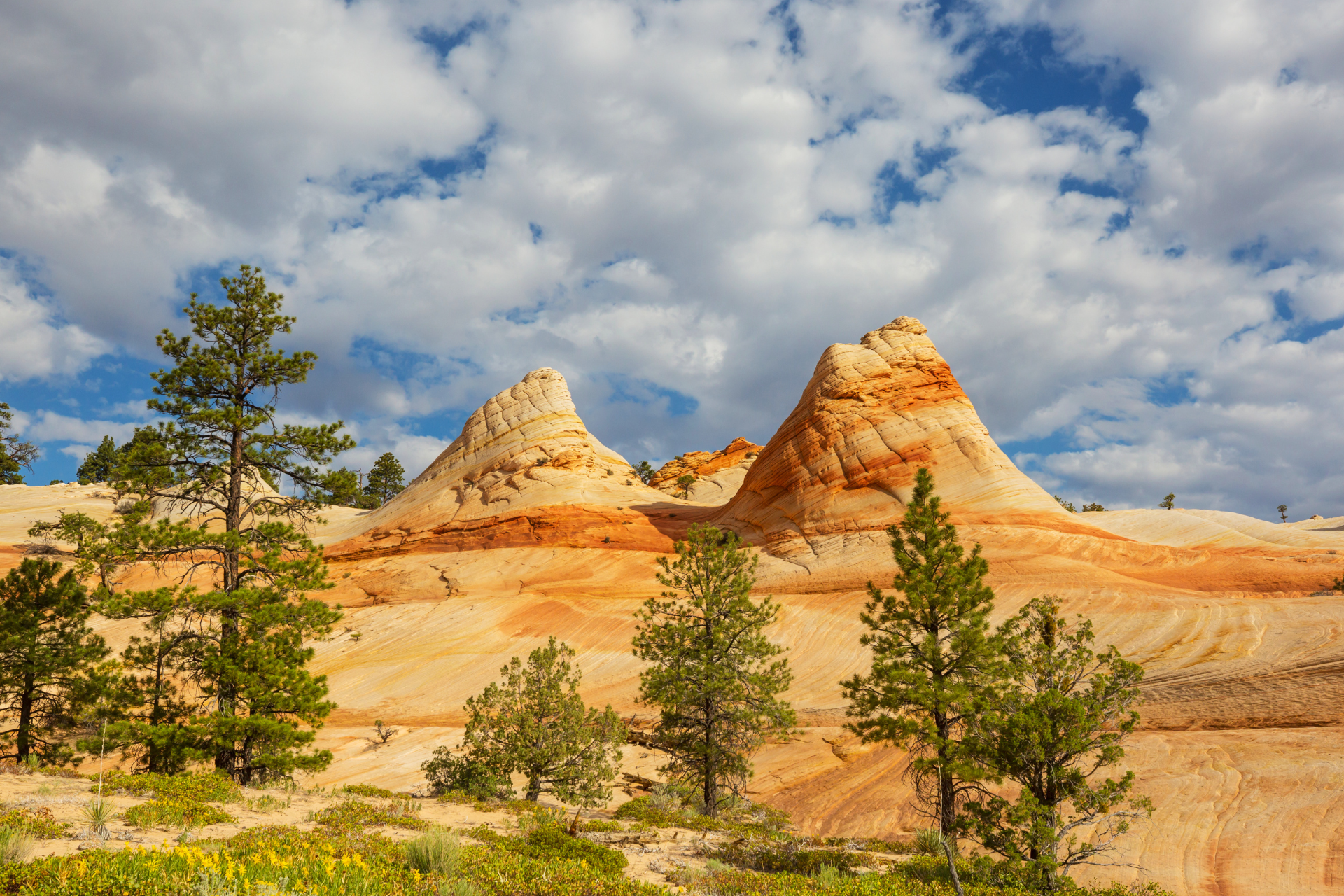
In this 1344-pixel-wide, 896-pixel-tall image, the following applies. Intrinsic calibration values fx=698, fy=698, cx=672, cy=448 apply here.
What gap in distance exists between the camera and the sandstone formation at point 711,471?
3792 inches

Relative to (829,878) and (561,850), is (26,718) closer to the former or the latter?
(561,850)

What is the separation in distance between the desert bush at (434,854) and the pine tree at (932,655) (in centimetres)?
1212

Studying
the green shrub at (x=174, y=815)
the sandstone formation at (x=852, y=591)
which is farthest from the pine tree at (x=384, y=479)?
the green shrub at (x=174, y=815)

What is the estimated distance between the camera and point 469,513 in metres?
61.0

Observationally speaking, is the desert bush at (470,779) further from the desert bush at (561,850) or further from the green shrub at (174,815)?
the green shrub at (174,815)

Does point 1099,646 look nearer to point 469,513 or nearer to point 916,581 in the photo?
point 916,581

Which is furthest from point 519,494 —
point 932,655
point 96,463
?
point 96,463

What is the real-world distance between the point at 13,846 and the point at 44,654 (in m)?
16.1

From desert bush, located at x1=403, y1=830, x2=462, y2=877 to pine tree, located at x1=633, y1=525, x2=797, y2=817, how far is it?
12.3 meters

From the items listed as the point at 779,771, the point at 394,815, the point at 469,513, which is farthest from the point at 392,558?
the point at 394,815

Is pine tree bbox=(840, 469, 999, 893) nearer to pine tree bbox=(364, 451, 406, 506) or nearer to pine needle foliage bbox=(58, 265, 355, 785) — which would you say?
pine needle foliage bbox=(58, 265, 355, 785)

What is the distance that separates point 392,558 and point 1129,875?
5186cm

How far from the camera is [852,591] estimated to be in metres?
42.0

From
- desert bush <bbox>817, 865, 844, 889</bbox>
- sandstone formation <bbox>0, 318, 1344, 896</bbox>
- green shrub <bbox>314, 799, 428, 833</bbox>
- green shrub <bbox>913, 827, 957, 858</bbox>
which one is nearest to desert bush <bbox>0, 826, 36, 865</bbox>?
green shrub <bbox>314, 799, 428, 833</bbox>
